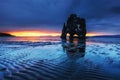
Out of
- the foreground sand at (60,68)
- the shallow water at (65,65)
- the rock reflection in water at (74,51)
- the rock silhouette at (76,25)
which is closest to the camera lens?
the foreground sand at (60,68)

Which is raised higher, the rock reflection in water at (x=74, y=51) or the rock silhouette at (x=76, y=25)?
the rock silhouette at (x=76, y=25)

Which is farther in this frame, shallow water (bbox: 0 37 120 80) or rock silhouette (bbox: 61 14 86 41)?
rock silhouette (bbox: 61 14 86 41)

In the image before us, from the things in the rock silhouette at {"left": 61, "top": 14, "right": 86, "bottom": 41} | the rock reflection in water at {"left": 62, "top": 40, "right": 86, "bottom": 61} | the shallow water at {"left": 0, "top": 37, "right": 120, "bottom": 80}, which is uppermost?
the rock silhouette at {"left": 61, "top": 14, "right": 86, "bottom": 41}

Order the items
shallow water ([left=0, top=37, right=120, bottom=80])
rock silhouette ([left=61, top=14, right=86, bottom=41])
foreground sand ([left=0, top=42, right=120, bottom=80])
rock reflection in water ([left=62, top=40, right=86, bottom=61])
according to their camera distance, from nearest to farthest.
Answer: foreground sand ([left=0, top=42, right=120, bottom=80]), shallow water ([left=0, top=37, right=120, bottom=80]), rock reflection in water ([left=62, top=40, right=86, bottom=61]), rock silhouette ([left=61, top=14, right=86, bottom=41])

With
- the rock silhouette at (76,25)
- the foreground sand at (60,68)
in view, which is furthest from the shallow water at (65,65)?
the rock silhouette at (76,25)

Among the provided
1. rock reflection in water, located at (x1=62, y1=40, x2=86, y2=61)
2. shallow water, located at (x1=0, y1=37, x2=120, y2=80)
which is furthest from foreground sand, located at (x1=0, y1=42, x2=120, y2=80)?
rock reflection in water, located at (x1=62, y1=40, x2=86, y2=61)

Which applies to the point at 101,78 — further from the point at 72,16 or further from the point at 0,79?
the point at 72,16

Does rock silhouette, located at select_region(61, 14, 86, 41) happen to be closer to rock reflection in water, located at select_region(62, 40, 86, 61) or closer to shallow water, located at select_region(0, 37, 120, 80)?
rock reflection in water, located at select_region(62, 40, 86, 61)

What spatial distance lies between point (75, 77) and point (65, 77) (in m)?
0.30

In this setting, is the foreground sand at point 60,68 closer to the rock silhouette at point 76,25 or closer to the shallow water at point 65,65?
the shallow water at point 65,65

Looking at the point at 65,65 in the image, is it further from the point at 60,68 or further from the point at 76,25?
the point at 76,25

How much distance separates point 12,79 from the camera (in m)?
4.97

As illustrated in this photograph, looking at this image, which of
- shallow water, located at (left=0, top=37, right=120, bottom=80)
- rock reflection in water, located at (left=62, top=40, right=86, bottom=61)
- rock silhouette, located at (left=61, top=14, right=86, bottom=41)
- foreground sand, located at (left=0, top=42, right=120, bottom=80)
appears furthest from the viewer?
rock silhouette, located at (left=61, top=14, right=86, bottom=41)

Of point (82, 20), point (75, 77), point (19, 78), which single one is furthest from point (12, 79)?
point (82, 20)
